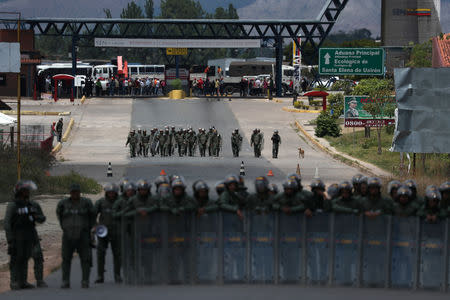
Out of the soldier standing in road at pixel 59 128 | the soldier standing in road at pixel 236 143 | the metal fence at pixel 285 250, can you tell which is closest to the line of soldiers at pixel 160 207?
the metal fence at pixel 285 250

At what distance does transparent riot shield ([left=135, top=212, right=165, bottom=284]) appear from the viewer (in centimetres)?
1302

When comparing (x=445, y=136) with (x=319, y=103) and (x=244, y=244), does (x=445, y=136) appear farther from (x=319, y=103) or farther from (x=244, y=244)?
(x=319, y=103)

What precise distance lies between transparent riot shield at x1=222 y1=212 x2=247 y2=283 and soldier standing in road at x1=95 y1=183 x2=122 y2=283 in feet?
5.44

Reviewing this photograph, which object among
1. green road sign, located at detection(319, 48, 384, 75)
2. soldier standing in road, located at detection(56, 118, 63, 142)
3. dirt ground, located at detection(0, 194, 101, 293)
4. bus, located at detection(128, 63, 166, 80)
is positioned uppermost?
bus, located at detection(128, 63, 166, 80)

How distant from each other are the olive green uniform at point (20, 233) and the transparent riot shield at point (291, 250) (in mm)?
3526

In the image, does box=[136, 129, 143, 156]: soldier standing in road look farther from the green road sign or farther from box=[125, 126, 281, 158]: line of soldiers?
the green road sign

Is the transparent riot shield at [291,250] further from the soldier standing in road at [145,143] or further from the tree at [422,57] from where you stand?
the tree at [422,57]

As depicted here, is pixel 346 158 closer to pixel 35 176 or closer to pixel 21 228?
pixel 35 176

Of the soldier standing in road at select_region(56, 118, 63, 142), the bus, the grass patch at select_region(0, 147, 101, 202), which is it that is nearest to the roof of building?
the grass patch at select_region(0, 147, 101, 202)

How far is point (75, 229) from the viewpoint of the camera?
13.1 meters

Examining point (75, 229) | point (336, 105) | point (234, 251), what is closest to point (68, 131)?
point (336, 105)

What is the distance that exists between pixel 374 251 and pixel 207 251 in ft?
7.95

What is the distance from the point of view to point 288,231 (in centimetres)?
1316

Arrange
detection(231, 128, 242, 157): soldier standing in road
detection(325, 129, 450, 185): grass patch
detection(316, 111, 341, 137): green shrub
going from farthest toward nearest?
detection(316, 111, 341, 137): green shrub → detection(231, 128, 242, 157): soldier standing in road → detection(325, 129, 450, 185): grass patch
